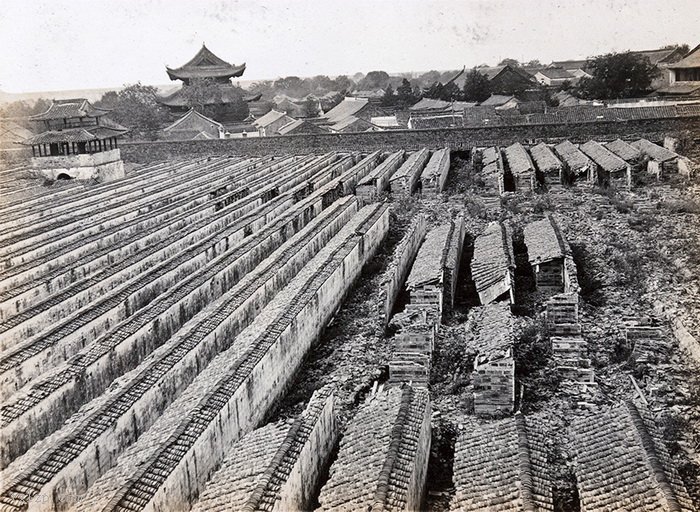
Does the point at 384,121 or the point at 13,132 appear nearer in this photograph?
the point at 13,132

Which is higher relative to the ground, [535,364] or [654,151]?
[654,151]

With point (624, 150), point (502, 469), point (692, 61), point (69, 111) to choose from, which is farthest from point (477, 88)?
point (502, 469)

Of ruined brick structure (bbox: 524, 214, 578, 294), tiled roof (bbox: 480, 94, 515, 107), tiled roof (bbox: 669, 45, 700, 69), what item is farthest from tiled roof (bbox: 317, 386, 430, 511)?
tiled roof (bbox: 480, 94, 515, 107)

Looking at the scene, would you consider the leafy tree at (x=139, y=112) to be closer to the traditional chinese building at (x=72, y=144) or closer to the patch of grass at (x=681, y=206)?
the traditional chinese building at (x=72, y=144)

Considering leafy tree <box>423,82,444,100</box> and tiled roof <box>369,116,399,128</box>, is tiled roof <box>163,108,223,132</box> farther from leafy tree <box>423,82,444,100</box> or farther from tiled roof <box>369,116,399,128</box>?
leafy tree <box>423,82,444,100</box>

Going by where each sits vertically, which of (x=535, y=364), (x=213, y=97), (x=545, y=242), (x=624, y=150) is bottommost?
(x=535, y=364)

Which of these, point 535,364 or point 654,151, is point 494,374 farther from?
point 654,151

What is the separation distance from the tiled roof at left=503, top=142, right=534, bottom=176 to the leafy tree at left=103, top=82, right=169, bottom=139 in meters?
18.4

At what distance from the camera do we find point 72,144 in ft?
82.5

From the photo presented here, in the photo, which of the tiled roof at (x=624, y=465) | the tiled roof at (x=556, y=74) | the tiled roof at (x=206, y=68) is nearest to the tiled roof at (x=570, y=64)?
the tiled roof at (x=556, y=74)

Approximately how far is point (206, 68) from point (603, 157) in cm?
2526

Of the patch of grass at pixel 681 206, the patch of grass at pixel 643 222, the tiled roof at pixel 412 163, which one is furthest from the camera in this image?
the tiled roof at pixel 412 163

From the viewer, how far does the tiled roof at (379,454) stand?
18.8ft

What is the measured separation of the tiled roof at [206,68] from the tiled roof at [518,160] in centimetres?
1911
